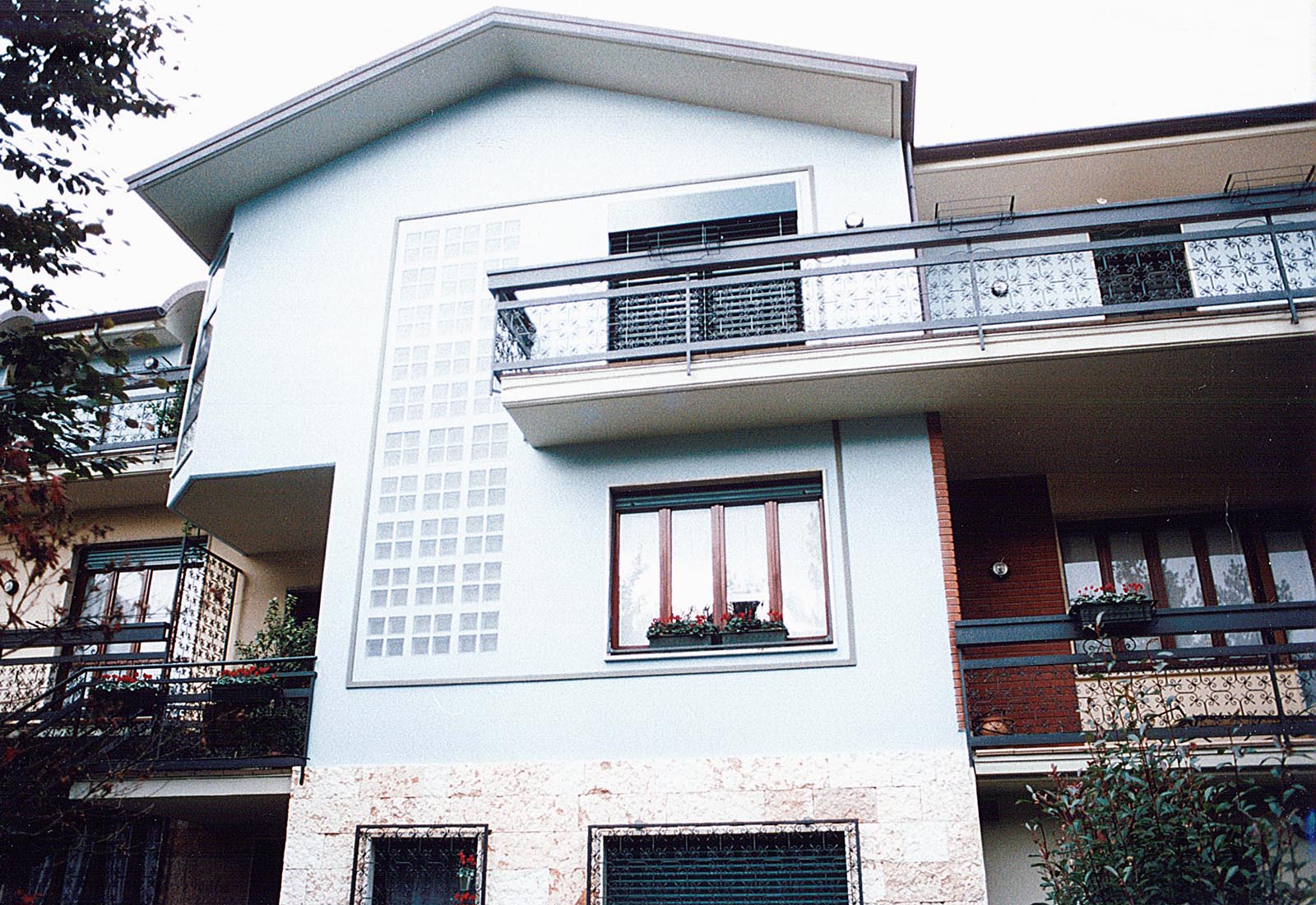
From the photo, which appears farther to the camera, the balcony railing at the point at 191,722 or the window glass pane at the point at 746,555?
the balcony railing at the point at 191,722

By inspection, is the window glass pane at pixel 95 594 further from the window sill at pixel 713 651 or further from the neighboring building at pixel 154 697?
the window sill at pixel 713 651

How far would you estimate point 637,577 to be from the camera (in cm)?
1138

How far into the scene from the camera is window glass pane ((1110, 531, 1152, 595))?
13.1 metres

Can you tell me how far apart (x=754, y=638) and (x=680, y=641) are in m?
0.72

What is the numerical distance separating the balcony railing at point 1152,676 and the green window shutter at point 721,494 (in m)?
2.11

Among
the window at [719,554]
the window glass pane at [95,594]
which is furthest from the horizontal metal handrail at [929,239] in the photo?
the window glass pane at [95,594]

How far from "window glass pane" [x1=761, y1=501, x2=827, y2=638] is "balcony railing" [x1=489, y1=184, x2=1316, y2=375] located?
1754 millimetres

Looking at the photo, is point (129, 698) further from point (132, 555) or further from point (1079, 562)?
point (1079, 562)

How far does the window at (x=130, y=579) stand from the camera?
50.2 ft

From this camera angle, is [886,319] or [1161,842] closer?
[1161,842]

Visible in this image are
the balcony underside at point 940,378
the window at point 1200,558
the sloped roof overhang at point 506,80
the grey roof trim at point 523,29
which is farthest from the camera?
the window at point 1200,558

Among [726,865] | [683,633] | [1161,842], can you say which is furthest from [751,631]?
[1161,842]

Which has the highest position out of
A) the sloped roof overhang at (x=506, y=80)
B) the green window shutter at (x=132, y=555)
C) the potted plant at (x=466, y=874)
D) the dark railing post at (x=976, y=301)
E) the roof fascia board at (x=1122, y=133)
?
the sloped roof overhang at (x=506, y=80)

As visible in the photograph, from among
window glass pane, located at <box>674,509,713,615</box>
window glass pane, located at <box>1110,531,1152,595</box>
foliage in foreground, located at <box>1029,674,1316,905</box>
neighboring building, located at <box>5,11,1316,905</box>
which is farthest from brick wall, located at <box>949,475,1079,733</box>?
foliage in foreground, located at <box>1029,674,1316,905</box>
